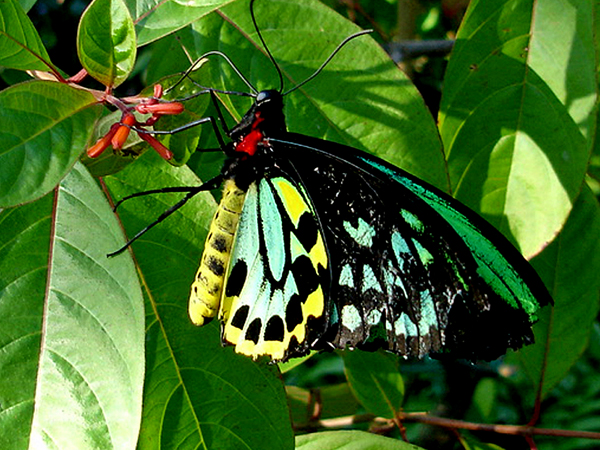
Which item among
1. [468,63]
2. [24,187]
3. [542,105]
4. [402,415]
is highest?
[468,63]

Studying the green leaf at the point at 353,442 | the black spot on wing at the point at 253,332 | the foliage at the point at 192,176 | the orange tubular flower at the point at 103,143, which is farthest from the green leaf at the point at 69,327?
the green leaf at the point at 353,442

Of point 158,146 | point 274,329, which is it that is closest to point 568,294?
point 274,329

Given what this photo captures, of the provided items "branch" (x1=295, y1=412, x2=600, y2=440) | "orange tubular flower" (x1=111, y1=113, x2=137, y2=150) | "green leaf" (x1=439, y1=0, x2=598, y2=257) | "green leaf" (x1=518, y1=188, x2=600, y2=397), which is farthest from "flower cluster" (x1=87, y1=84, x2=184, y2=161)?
"branch" (x1=295, y1=412, x2=600, y2=440)

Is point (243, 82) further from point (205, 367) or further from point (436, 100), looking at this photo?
point (436, 100)

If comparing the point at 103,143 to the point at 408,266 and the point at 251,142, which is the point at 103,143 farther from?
the point at 408,266

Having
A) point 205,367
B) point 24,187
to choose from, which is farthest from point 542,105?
point 24,187

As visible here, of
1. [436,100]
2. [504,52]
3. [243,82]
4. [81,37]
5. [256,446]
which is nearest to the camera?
[81,37]

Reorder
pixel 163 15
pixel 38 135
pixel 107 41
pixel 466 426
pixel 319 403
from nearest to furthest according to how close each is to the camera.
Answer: pixel 38 135 < pixel 107 41 < pixel 163 15 < pixel 466 426 < pixel 319 403
